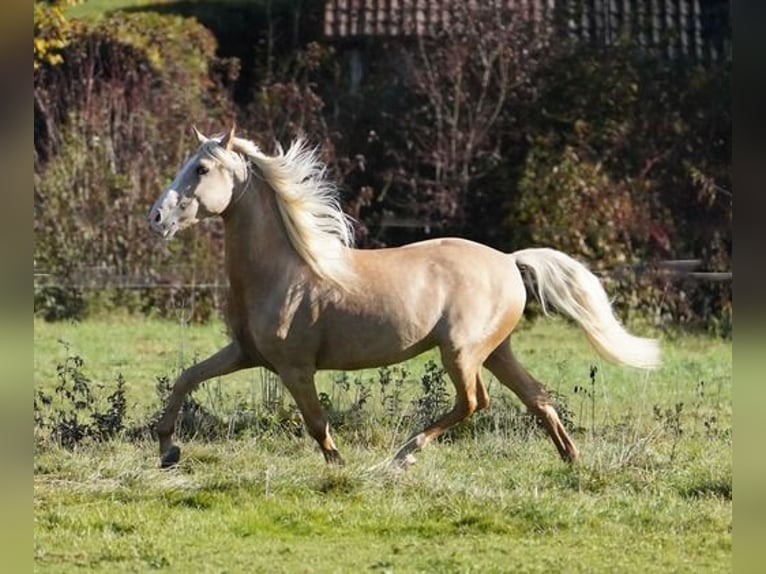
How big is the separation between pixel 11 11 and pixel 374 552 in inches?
174

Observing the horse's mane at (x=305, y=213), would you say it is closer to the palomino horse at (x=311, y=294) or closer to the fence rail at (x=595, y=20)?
the palomino horse at (x=311, y=294)

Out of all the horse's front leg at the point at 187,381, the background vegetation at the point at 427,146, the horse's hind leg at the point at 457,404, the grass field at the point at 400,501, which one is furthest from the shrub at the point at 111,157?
the horse's hind leg at the point at 457,404

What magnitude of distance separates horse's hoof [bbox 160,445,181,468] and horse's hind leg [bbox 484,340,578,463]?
1.95 metres

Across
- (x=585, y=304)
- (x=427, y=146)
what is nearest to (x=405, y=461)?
(x=585, y=304)

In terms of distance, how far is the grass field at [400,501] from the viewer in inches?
257

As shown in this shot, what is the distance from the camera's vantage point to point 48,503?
7500 mm

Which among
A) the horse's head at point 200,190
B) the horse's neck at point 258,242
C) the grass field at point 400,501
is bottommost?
the grass field at point 400,501

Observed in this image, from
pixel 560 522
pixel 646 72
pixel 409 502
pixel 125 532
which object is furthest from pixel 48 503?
pixel 646 72

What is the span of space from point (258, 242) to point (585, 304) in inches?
82.2

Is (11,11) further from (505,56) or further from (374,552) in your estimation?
(505,56)

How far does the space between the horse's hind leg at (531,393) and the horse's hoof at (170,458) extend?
195 centimetres

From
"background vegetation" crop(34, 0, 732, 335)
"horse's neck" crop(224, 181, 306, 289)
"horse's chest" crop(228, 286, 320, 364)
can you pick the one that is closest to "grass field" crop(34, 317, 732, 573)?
"horse's chest" crop(228, 286, 320, 364)

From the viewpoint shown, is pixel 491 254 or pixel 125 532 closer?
pixel 125 532

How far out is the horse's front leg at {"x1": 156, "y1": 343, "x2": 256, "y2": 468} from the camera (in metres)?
8.16
